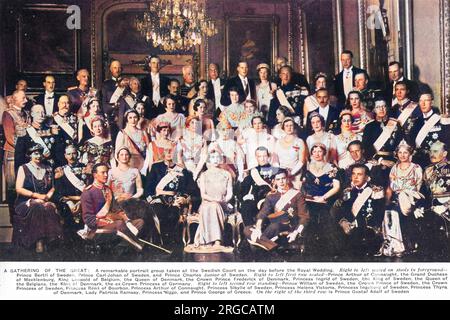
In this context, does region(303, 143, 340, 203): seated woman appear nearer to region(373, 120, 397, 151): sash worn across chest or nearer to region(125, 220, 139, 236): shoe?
region(373, 120, 397, 151): sash worn across chest

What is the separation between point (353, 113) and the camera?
10.1 metres

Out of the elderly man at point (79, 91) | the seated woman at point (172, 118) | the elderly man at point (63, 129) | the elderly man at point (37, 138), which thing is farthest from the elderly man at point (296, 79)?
the elderly man at point (37, 138)

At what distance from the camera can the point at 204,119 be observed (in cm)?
1002

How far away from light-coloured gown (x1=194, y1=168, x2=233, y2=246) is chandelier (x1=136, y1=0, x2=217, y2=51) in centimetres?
193

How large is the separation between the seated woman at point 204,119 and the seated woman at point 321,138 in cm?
138

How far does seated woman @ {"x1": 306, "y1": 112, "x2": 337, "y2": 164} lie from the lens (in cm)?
995

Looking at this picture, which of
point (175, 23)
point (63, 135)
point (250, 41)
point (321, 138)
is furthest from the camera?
point (250, 41)

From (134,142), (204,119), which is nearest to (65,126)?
(134,142)

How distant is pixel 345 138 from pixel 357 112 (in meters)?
0.42

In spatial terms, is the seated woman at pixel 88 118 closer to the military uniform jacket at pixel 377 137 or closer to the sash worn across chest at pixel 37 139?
the sash worn across chest at pixel 37 139

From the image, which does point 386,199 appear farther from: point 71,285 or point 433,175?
point 71,285

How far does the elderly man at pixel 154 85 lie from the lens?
33.0 ft

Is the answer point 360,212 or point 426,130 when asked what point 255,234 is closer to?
point 360,212
